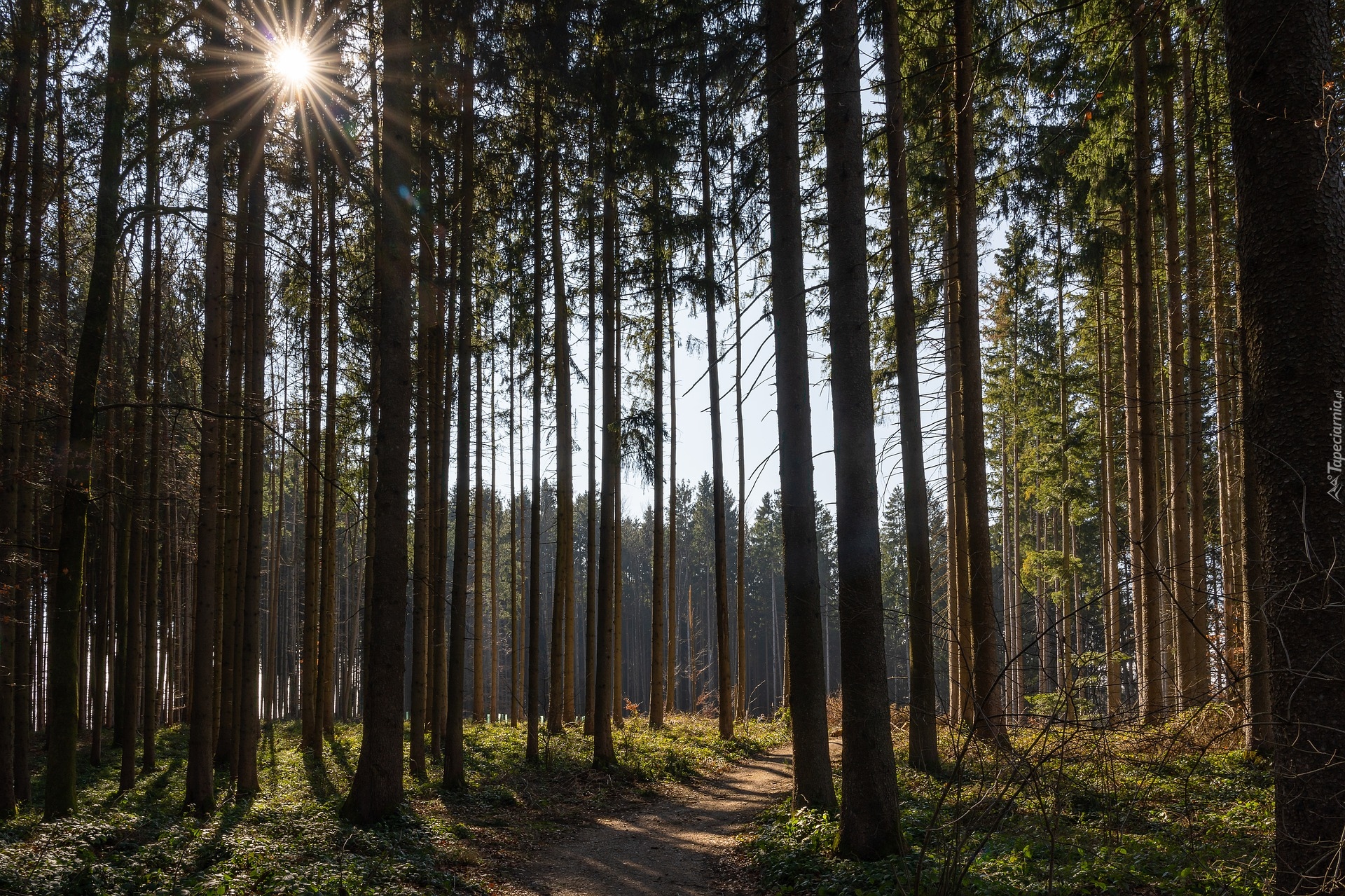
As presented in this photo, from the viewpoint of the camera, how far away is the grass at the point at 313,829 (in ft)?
18.7

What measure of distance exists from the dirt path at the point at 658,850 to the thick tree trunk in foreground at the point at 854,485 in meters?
1.58

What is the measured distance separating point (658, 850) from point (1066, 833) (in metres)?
4.26

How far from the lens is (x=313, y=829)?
7605 mm

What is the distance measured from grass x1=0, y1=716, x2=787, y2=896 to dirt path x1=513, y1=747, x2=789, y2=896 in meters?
0.45

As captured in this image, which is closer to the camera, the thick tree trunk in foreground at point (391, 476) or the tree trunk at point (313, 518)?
the thick tree trunk in foreground at point (391, 476)

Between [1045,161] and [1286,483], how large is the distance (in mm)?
9311

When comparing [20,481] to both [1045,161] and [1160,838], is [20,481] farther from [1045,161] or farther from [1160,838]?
[1045,161]

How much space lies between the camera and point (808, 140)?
35.4ft

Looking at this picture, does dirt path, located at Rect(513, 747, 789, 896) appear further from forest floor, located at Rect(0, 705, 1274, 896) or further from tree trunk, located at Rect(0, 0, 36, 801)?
tree trunk, located at Rect(0, 0, 36, 801)

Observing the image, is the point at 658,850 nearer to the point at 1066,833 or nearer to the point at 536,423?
the point at 1066,833

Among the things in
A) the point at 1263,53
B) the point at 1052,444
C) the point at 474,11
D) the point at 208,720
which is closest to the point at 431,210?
the point at 474,11

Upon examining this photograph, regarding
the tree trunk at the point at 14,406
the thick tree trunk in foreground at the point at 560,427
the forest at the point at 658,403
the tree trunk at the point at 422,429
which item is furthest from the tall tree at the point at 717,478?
the tree trunk at the point at 14,406

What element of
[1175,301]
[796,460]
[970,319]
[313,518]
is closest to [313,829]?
[796,460]

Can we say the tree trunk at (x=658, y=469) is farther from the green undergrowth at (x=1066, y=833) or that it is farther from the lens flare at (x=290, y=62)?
the green undergrowth at (x=1066, y=833)
